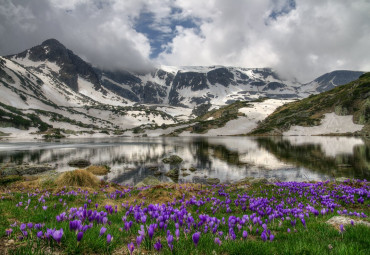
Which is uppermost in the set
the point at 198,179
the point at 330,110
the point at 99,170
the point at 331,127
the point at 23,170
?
the point at 330,110

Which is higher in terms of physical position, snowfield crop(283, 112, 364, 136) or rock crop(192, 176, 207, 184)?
snowfield crop(283, 112, 364, 136)

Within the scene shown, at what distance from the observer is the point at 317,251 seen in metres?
3.87

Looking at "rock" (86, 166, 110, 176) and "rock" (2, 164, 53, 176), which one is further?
"rock" (86, 166, 110, 176)

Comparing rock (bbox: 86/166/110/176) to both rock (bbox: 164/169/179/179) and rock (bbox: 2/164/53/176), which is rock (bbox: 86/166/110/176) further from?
rock (bbox: 164/169/179/179)

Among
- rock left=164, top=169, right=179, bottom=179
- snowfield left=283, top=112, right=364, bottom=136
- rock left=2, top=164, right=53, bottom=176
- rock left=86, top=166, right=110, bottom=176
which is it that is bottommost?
rock left=164, top=169, right=179, bottom=179

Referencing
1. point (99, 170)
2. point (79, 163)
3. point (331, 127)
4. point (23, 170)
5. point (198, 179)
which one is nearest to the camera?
point (198, 179)

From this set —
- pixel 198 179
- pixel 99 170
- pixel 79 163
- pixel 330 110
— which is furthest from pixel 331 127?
pixel 79 163

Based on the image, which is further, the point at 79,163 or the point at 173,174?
the point at 79,163

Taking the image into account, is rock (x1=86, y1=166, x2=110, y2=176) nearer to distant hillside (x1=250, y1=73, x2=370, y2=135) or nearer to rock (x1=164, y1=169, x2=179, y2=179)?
rock (x1=164, y1=169, x2=179, y2=179)

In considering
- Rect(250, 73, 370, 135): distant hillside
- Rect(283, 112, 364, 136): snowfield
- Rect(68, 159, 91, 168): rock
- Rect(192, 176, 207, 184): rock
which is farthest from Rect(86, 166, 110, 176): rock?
Rect(250, 73, 370, 135): distant hillside

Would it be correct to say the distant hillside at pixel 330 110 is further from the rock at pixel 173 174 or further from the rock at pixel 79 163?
the rock at pixel 79 163

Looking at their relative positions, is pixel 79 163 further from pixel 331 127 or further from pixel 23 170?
pixel 331 127

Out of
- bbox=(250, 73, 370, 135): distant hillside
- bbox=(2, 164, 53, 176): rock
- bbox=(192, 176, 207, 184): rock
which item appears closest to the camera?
bbox=(192, 176, 207, 184): rock

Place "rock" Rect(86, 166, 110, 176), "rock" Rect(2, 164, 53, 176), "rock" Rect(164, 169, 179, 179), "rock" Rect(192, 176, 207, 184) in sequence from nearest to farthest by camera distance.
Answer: "rock" Rect(192, 176, 207, 184), "rock" Rect(2, 164, 53, 176), "rock" Rect(164, 169, 179, 179), "rock" Rect(86, 166, 110, 176)
